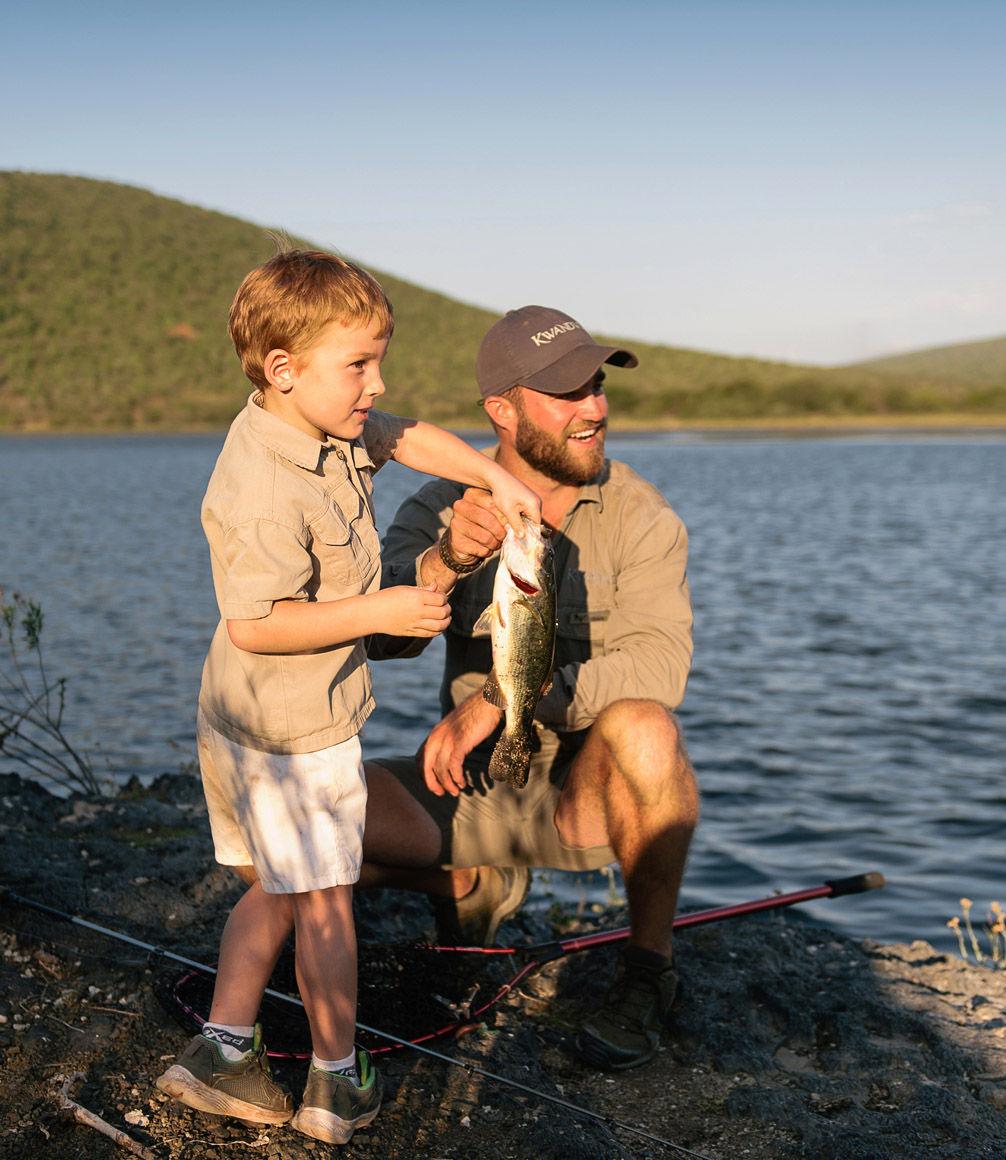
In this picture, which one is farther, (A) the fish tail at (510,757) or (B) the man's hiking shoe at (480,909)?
(B) the man's hiking shoe at (480,909)

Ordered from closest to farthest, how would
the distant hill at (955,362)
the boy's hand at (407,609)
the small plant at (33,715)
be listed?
1. the boy's hand at (407,609)
2. the small plant at (33,715)
3. the distant hill at (955,362)

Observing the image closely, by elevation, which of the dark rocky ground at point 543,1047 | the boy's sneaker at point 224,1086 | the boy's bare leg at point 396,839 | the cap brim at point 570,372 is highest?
the cap brim at point 570,372

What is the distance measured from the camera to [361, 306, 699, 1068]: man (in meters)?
3.71

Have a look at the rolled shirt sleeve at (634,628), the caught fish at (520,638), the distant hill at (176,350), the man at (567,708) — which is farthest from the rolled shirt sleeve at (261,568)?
the distant hill at (176,350)

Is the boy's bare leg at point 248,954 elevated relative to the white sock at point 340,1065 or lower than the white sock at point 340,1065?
elevated

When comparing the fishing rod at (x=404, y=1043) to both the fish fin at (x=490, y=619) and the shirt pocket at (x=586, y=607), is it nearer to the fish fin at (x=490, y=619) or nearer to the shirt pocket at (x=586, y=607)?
the fish fin at (x=490, y=619)

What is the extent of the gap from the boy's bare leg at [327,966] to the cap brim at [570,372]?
207cm

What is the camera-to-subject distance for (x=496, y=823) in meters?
4.15

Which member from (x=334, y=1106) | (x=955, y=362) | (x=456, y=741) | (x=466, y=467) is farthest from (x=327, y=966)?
(x=955, y=362)

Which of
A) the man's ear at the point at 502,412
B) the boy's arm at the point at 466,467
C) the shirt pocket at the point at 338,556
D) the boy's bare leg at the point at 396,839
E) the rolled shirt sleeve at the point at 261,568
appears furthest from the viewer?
the man's ear at the point at 502,412

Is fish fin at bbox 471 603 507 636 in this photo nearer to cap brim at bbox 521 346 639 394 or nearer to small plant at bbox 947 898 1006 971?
cap brim at bbox 521 346 639 394

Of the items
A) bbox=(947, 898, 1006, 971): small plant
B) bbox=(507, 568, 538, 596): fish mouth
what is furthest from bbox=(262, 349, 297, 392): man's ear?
bbox=(947, 898, 1006, 971): small plant

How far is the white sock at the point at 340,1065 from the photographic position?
2.98m

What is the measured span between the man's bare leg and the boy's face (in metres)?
1.39
